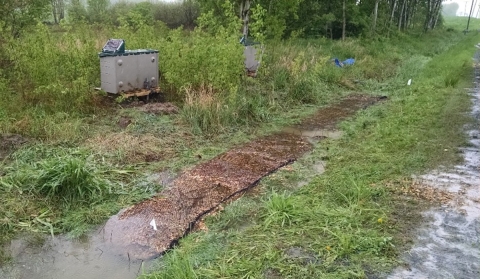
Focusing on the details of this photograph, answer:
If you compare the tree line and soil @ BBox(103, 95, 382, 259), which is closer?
soil @ BBox(103, 95, 382, 259)

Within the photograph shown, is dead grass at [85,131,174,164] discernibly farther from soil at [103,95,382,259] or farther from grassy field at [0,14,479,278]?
soil at [103,95,382,259]

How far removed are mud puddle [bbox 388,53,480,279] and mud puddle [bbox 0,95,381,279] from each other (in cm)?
167

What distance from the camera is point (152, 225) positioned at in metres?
4.27

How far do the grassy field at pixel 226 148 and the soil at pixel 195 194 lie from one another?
7.2 inches

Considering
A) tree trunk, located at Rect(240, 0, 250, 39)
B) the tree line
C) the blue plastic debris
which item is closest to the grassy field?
tree trunk, located at Rect(240, 0, 250, 39)

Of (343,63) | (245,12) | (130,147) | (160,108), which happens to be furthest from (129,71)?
(343,63)

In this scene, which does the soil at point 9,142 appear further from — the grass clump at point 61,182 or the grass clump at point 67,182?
the grass clump at point 67,182

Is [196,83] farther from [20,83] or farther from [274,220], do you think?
[274,220]

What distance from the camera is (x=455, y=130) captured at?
24.1 feet

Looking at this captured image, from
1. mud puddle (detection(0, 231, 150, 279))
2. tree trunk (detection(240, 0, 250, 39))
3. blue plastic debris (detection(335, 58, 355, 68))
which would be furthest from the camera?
blue plastic debris (detection(335, 58, 355, 68))

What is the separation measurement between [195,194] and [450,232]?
265 centimetres

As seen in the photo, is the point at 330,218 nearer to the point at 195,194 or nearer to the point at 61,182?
the point at 195,194

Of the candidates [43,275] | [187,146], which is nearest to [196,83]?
[187,146]

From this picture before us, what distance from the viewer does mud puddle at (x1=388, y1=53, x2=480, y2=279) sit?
3357mm
